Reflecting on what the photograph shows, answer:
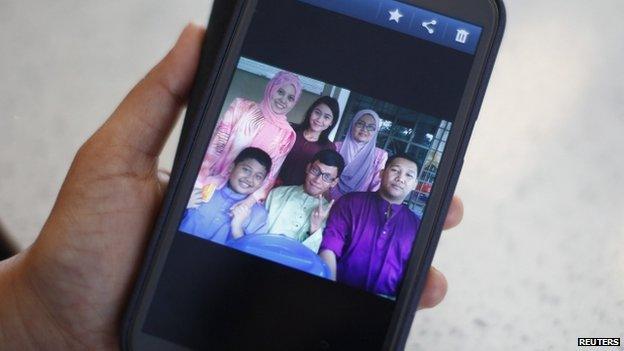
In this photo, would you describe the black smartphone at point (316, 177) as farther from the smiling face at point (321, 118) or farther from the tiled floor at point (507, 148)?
the tiled floor at point (507, 148)

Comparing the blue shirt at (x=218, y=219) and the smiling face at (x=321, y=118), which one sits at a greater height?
the smiling face at (x=321, y=118)

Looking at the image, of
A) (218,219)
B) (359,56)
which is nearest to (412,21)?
(359,56)

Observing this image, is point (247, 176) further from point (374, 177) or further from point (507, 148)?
point (507, 148)

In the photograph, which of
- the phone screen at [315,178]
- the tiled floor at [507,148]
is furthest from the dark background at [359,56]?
the tiled floor at [507,148]

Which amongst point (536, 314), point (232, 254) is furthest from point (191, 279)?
point (536, 314)

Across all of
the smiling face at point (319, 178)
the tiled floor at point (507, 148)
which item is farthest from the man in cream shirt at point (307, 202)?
the tiled floor at point (507, 148)

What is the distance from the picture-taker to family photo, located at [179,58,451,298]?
1.04 ft

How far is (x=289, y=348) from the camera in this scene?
317mm

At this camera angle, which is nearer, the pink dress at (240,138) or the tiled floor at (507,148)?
the pink dress at (240,138)

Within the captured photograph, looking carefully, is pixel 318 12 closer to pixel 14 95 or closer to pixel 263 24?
pixel 263 24

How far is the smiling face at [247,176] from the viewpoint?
0.32m

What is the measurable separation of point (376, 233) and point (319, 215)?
0.09ft

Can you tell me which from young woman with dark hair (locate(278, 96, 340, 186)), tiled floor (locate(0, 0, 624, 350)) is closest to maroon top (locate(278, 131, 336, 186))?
young woman with dark hair (locate(278, 96, 340, 186))

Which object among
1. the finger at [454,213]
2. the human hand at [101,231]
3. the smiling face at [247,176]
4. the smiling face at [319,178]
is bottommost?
the human hand at [101,231]
